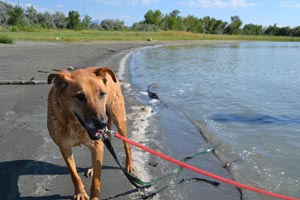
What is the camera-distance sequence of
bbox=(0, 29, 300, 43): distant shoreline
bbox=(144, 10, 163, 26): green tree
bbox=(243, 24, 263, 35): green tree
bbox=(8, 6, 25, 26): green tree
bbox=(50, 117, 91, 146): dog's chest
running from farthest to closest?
bbox=(243, 24, 263, 35): green tree
bbox=(144, 10, 163, 26): green tree
bbox=(8, 6, 25, 26): green tree
bbox=(0, 29, 300, 43): distant shoreline
bbox=(50, 117, 91, 146): dog's chest

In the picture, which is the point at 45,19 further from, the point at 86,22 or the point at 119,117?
the point at 119,117

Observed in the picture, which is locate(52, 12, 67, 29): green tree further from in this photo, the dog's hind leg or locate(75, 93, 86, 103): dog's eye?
locate(75, 93, 86, 103): dog's eye

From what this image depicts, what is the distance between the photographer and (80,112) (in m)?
4.04

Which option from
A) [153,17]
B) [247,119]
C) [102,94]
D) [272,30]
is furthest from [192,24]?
[102,94]

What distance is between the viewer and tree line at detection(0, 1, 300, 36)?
8525 cm

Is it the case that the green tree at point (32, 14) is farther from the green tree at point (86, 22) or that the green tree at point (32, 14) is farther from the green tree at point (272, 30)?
the green tree at point (272, 30)

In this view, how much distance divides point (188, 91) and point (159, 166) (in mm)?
10183

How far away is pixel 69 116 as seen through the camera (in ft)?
14.6

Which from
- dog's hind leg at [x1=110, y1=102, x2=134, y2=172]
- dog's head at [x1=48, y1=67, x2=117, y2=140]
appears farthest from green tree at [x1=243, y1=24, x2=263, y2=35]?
dog's head at [x1=48, y1=67, x2=117, y2=140]

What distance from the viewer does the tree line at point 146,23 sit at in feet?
280

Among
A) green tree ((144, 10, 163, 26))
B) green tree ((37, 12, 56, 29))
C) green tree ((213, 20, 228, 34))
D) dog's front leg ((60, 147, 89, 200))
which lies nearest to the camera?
dog's front leg ((60, 147, 89, 200))

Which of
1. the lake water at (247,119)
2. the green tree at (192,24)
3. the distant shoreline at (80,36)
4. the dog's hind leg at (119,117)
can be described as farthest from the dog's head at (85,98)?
the green tree at (192,24)

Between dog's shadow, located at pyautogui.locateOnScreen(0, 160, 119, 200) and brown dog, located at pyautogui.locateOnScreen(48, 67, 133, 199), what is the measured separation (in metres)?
0.78

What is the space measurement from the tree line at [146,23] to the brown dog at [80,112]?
71.9 meters
